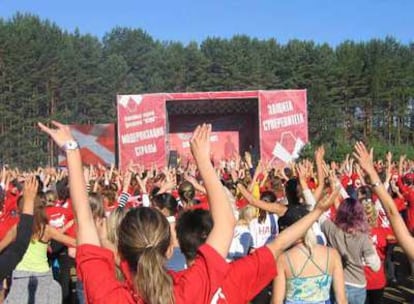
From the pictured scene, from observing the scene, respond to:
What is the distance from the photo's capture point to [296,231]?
2.81m

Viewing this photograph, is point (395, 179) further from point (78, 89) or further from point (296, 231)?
point (78, 89)

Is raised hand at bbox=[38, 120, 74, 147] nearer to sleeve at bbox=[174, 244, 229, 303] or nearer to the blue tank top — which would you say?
sleeve at bbox=[174, 244, 229, 303]

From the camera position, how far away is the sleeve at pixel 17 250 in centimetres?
338

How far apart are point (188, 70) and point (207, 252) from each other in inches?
2395

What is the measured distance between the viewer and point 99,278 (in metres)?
2.37

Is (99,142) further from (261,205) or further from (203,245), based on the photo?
(203,245)

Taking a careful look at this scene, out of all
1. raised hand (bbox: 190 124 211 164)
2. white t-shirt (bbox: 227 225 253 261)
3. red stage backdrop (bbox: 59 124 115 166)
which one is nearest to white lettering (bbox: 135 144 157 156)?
red stage backdrop (bbox: 59 124 115 166)

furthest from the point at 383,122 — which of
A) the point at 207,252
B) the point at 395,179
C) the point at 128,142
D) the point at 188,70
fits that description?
the point at 207,252

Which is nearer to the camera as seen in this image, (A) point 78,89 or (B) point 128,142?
(B) point 128,142

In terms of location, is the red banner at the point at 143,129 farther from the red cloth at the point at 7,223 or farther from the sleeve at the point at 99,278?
the sleeve at the point at 99,278

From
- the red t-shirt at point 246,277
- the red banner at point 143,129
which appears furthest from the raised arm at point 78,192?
the red banner at point 143,129

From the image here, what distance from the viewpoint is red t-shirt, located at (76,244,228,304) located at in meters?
2.36

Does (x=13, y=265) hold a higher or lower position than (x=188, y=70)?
lower

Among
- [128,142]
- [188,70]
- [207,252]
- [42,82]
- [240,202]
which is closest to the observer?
[207,252]
